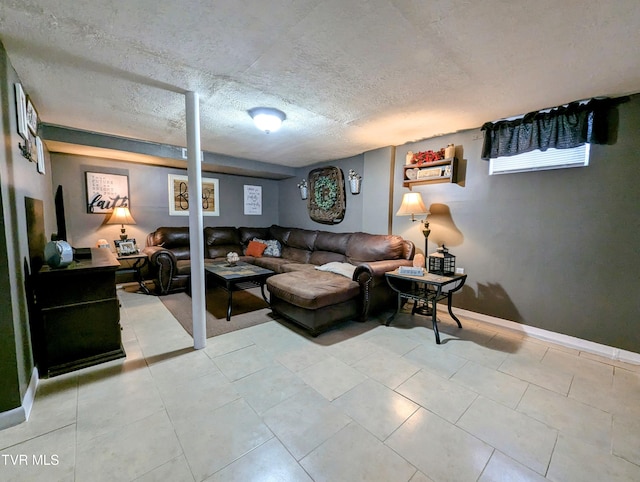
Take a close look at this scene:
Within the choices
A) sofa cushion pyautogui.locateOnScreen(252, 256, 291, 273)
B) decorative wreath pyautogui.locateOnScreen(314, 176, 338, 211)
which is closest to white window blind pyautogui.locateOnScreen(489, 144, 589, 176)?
decorative wreath pyautogui.locateOnScreen(314, 176, 338, 211)

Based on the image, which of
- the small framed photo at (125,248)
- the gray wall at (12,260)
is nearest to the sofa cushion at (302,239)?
the small framed photo at (125,248)

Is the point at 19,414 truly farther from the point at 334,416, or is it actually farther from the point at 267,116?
the point at 267,116

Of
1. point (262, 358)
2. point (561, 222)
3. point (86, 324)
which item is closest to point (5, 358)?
point (86, 324)

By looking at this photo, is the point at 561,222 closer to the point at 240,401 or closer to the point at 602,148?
the point at 602,148

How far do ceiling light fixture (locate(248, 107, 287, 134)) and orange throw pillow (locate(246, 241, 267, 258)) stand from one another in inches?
115

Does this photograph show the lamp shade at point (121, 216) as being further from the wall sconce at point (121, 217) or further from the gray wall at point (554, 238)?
the gray wall at point (554, 238)

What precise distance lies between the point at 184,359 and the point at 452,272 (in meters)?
2.85

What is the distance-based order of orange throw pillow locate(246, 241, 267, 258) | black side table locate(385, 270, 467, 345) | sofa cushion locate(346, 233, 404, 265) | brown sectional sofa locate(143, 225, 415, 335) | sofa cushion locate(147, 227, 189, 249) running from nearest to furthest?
black side table locate(385, 270, 467, 345), brown sectional sofa locate(143, 225, 415, 335), sofa cushion locate(346, 233, 404, 265), sofa cushion locate(147, 227, 189, 249), orange throw pillow locate(246, 241, 267, 258)

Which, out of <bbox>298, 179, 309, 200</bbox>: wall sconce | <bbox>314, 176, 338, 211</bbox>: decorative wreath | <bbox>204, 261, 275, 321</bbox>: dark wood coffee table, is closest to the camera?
<bbox>204, 261, 275, 321</bbox>: dark wood coffee table

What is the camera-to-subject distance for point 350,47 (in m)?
1.62

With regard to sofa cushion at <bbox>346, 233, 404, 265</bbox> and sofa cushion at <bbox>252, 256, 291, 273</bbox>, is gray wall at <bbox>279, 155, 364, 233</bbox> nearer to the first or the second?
sofa cushion at <bbox>346, 233, 404, 265</bbox>

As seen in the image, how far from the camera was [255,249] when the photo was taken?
17.2 ft

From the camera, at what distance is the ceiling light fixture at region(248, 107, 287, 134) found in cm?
259

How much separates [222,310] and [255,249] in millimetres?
2043
